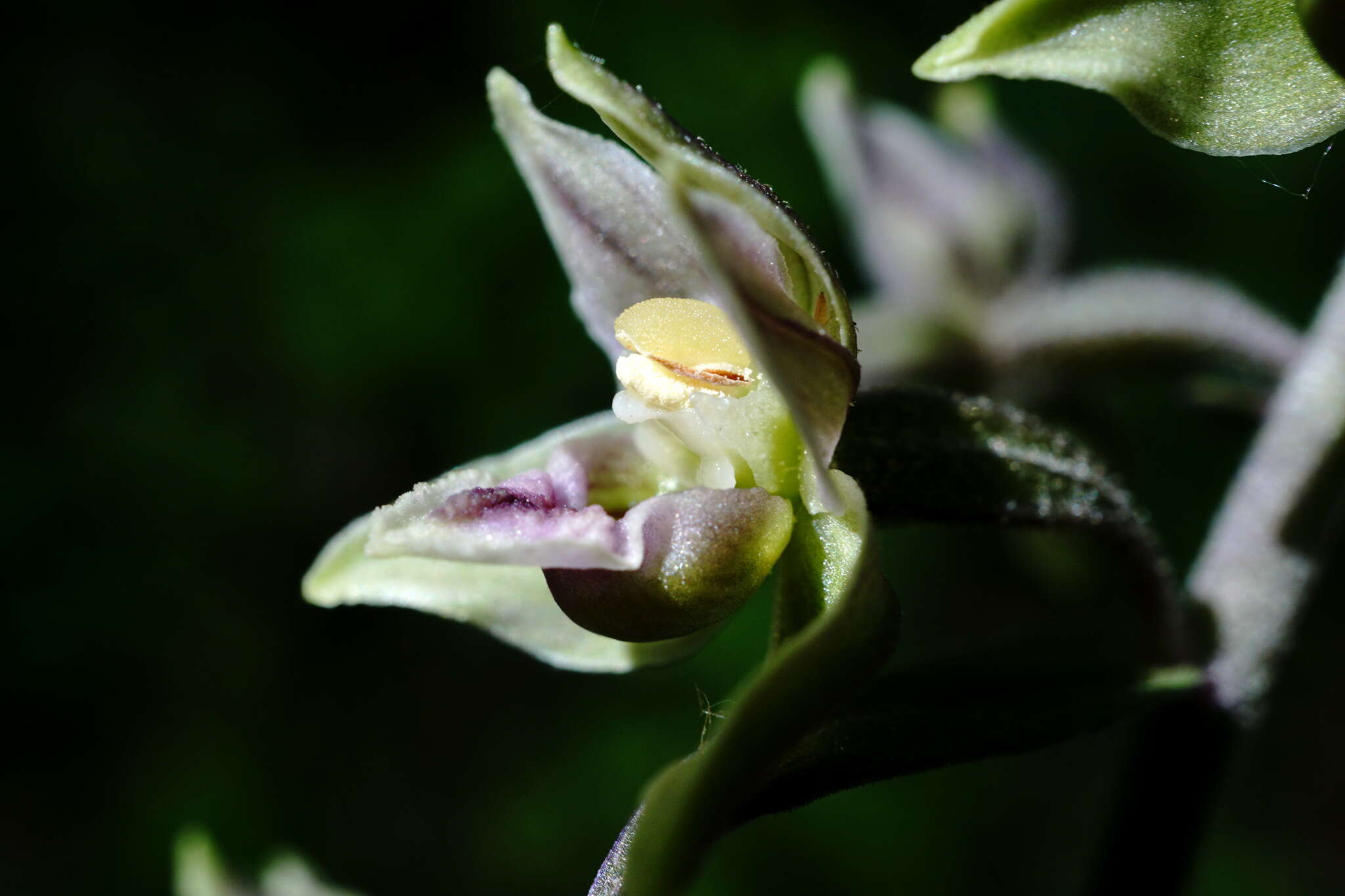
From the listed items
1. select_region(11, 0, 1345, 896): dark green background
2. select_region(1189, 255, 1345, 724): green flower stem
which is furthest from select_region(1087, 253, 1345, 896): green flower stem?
select_region(11, 0, 1345, 896): dark green background

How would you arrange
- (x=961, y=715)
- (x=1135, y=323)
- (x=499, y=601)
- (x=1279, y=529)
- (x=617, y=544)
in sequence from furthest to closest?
(x=1135, y=323) < (x=1279, y=529) < (x=499, y=601) < (x=961, y=715) < (x=617, y=544)

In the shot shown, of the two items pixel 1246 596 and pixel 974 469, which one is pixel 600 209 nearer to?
pixel 974 469


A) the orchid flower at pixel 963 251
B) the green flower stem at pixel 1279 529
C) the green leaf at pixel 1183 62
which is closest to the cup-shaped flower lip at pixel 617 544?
the green leaf at pixel 1183 62

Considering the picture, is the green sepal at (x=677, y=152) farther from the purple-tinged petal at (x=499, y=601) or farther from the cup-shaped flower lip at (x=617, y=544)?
the purple-tinged petal at (x=499, y=601)

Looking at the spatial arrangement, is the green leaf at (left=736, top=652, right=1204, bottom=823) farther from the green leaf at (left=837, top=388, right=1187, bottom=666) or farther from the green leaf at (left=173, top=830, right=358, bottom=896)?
the green leaf at (left=173, top=830, right=358, bottom=896)

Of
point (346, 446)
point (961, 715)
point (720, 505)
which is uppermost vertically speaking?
point (720, 505)

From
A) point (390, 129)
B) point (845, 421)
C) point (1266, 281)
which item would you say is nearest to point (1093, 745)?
point (1266, 281)

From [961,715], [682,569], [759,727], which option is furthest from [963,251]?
[759,727]
